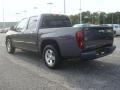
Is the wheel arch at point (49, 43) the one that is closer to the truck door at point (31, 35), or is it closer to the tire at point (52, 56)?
the tire at point (52, 56)

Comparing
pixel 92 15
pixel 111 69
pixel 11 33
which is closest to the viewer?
pixel 111 69

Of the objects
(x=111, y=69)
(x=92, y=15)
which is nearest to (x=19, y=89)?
(x=111, y=69)

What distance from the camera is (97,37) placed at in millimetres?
7504

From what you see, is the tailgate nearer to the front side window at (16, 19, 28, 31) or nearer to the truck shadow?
the truck shadow

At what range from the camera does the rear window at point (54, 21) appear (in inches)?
354

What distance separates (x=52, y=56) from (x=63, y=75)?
40.9 inches

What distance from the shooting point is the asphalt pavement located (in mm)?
6008

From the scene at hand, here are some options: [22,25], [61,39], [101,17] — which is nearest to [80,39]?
[61,39]

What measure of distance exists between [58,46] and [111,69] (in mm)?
1767

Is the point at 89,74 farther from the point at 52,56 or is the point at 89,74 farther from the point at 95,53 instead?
the point at 52,56

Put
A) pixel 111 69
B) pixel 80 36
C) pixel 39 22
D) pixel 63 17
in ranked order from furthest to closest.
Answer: pixel 63 17, pixel 39 22, pixel 111 69, pixel 80 36

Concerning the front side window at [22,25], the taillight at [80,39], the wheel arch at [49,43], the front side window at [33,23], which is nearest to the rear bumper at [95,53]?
the taillight at [80,39]

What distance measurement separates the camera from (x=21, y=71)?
25.4ft

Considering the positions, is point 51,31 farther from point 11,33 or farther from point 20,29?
point 11,33
